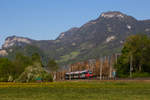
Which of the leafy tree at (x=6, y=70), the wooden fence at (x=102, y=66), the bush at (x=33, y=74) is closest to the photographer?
the bush at (x=33, y=74)

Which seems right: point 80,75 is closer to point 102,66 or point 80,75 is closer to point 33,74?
point 102,66

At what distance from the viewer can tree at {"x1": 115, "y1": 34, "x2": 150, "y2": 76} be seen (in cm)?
7044

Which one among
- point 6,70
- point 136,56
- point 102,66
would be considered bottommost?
point 6,70

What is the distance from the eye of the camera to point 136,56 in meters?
71.3

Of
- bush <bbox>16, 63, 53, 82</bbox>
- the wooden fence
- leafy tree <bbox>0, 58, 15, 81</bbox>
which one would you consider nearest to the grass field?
bush <bbox>16, 63, 53, 82</bbox>

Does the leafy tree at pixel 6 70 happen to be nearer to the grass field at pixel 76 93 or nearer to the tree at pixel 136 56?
the tree at pixel 136 56

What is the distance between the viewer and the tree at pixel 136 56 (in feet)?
231

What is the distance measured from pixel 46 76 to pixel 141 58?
1141 inches

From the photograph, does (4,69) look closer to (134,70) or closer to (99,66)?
(99,66)

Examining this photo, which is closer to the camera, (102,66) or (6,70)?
(6,70)

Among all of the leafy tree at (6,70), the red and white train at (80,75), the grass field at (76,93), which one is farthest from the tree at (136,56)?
the grass field at (76,93)

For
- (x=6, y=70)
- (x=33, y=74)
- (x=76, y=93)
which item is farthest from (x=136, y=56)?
(x=76, y=93)

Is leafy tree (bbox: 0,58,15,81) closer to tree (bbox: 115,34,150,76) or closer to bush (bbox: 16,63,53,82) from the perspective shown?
bush (bbox: 16,63,53,82)

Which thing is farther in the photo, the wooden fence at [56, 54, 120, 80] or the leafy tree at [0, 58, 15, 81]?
the wooden fence at [56, 54, 120, 80]
